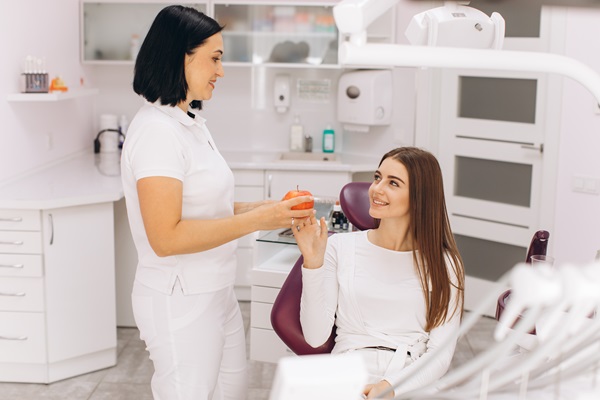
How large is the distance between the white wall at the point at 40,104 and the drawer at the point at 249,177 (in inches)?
39.7

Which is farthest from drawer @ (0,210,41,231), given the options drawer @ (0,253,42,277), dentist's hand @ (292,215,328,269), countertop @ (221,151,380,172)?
→ dentist's hand @ (292,215,328,269)

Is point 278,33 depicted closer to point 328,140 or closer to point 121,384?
point 328,140

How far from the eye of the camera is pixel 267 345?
2938mm

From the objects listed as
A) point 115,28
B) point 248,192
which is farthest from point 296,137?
point 115,28

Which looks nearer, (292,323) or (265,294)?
(292,323)

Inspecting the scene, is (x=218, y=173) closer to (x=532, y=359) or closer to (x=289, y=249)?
(x=289, y=249)

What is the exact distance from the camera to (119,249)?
13.5 feet

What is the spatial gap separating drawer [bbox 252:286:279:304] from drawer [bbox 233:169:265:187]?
1770 mm

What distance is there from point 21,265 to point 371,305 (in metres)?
1.81

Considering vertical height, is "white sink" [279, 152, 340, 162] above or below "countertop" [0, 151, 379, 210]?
above

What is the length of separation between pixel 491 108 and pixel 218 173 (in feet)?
9.11

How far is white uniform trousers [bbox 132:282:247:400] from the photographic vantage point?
2104mm

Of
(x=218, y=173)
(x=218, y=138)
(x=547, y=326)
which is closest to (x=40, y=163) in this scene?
(x=218, y=138)

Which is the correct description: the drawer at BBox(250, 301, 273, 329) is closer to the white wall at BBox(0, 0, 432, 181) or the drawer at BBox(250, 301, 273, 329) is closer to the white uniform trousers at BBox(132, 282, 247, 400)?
the white uniform trousers at BBox(132, 282, 247, 400)
